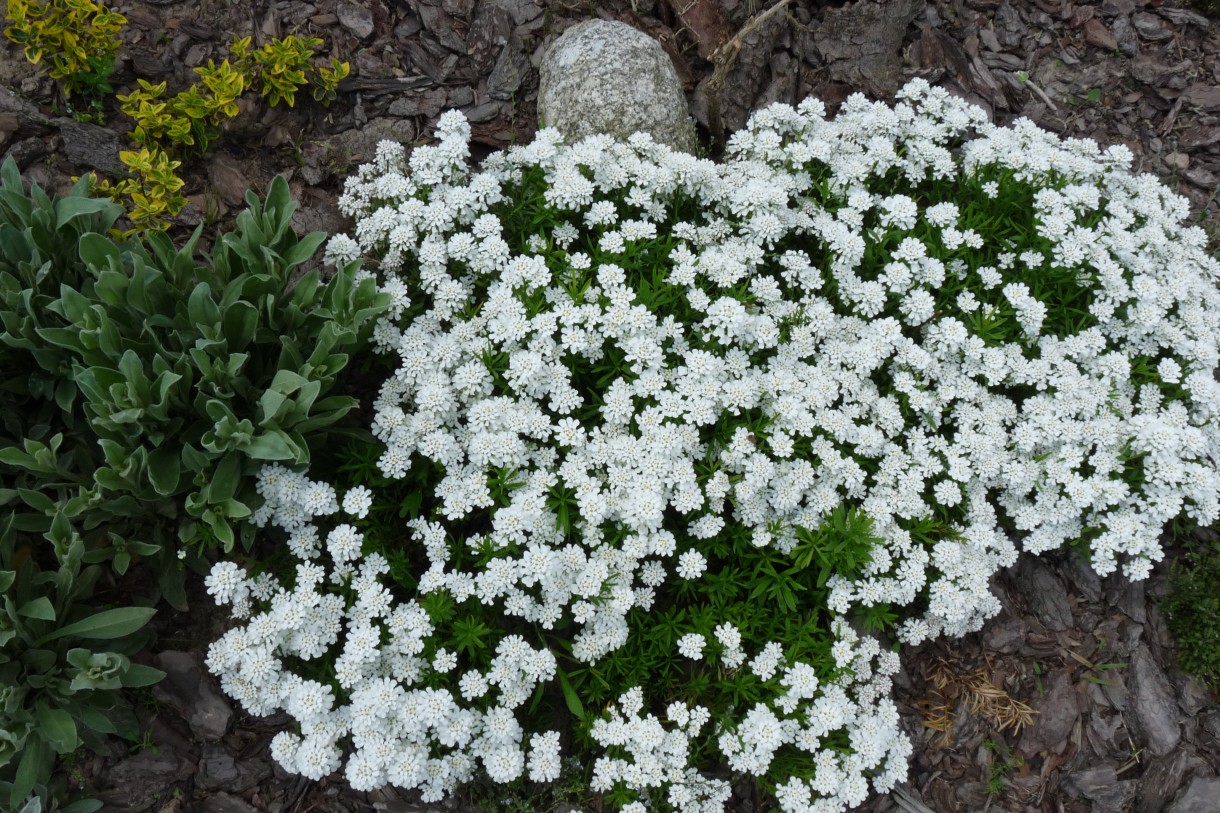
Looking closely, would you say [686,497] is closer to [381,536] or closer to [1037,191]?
[381,536]

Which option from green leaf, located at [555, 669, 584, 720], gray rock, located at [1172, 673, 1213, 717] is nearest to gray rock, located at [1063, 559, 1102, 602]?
gray rock, located at [1172, 673, 1213, 717]

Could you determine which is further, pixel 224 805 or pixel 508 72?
pixel 508 72

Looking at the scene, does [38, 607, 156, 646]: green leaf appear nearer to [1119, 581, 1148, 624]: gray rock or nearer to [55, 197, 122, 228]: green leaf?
[55, 197, 122, 228]: green leaf

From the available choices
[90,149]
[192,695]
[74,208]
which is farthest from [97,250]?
[192,695]

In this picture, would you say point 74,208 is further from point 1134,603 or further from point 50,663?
point 1134,603

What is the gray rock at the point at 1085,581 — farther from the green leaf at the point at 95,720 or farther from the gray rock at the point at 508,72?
the green leaf at the point at 95,720

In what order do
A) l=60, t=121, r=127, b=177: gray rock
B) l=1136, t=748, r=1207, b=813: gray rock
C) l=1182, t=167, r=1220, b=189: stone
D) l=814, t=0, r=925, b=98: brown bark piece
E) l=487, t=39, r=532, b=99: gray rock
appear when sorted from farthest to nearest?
l=1182, t=167, r=1220, b=189: stone → l=814, t=0, r=925, b=98: brown bark piece → l=487, t=39, r=532, b=99: gray rock → l=60, t=121, r=127, b=177: gray rock → l=1136, t=748, r=1207, b=813: gray rock
